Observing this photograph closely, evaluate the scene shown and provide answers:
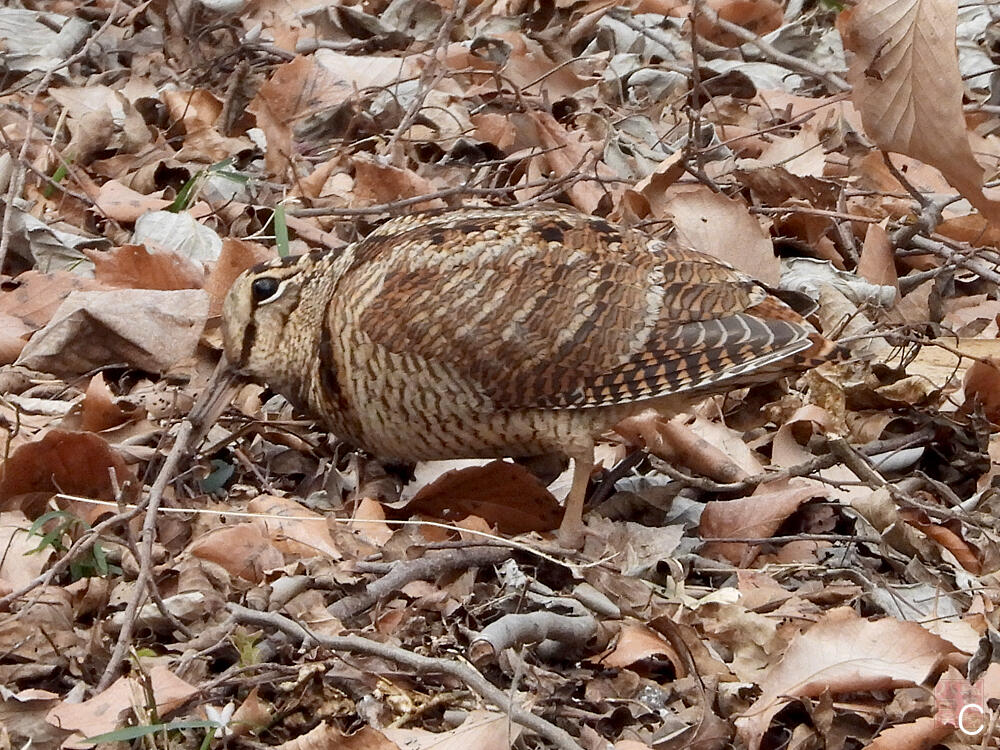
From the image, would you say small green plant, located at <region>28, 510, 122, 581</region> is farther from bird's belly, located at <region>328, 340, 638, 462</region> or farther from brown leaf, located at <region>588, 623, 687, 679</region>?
brown leaf, located at <region>588, 623, 687, 679</region>

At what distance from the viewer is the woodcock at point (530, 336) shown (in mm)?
3887

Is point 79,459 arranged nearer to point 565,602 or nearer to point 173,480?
point 173,480

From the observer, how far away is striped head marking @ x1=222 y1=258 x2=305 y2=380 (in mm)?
4293

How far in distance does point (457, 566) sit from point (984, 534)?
1.42m

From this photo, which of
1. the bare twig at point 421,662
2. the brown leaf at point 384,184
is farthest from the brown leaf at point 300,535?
the brown leaf at point 384,184

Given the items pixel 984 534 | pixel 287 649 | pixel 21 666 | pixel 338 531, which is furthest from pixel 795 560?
pixel 21 666

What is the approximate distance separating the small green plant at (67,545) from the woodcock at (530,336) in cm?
90

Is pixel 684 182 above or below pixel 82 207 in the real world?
above

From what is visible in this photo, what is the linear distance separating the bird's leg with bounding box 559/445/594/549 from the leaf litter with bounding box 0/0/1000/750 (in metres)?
0.11

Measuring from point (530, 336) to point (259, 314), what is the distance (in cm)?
94

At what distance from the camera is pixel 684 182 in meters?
5.40

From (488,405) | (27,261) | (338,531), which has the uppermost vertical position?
(488,405)

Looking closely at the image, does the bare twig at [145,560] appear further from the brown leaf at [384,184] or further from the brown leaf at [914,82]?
the brown leaf at [914,82]

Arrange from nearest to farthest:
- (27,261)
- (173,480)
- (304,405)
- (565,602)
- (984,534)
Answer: (565,602)
(984,534)
(173,480)
(304,405)
(27,261)
